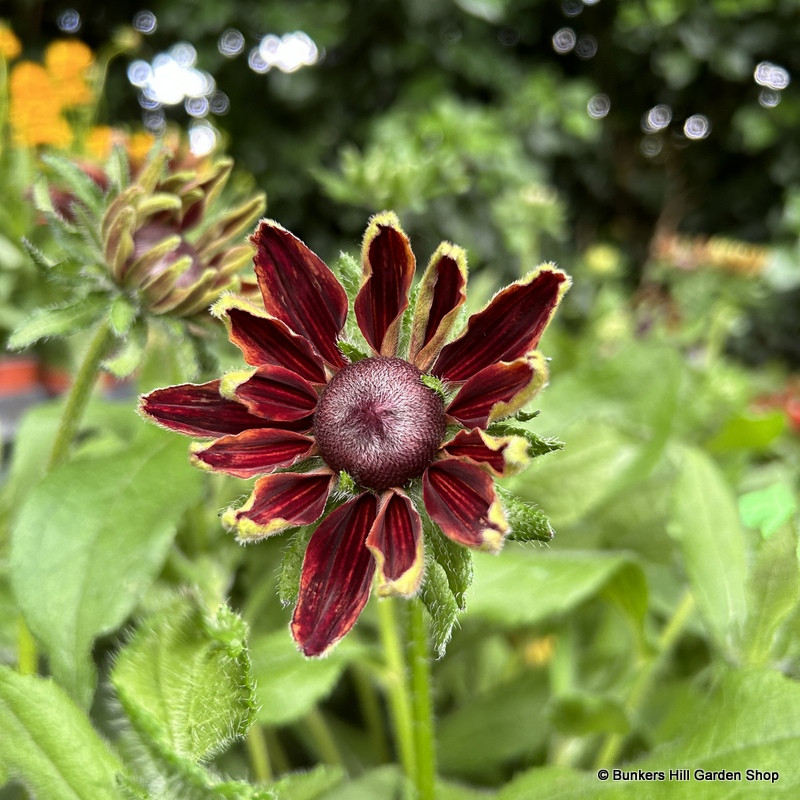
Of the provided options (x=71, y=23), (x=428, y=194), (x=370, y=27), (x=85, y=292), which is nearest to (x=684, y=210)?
(x=370, y=27)

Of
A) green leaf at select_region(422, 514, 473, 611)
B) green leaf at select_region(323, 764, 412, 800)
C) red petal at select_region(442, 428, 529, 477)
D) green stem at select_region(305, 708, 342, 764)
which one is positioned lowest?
green stem at select_region(305, 708, 342, 764)

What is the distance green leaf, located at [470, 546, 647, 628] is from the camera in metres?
0.44

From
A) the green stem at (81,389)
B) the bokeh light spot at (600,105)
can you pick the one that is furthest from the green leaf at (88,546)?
the bokeh light spot at (600,105)

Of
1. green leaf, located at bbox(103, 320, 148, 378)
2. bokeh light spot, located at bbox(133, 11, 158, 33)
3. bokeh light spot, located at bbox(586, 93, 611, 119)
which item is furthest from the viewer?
bokeh light spot, located at bbox(586, 93, 611, 119)

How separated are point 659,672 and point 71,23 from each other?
2517 mm

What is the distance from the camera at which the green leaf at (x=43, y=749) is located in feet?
0.90

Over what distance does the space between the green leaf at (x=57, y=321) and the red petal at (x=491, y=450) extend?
185mm

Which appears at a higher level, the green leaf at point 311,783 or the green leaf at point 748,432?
the green leaf at point 748,432

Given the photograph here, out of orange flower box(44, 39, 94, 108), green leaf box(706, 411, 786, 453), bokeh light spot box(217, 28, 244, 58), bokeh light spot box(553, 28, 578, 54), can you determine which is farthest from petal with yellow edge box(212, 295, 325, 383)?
bokeh light spot box(553, 28, 578, 54)

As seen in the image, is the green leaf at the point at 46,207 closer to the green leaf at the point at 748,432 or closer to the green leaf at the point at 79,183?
the green leaf at the point at 79,183

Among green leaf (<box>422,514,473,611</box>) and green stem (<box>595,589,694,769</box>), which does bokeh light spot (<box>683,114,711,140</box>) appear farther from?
green leaf (<box>422,514,473,611</box>)

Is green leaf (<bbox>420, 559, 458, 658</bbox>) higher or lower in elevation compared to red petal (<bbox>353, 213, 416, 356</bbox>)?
lower

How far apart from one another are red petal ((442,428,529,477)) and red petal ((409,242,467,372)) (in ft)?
0.13

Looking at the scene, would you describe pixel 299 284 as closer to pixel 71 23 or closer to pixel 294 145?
pixel 294 145
